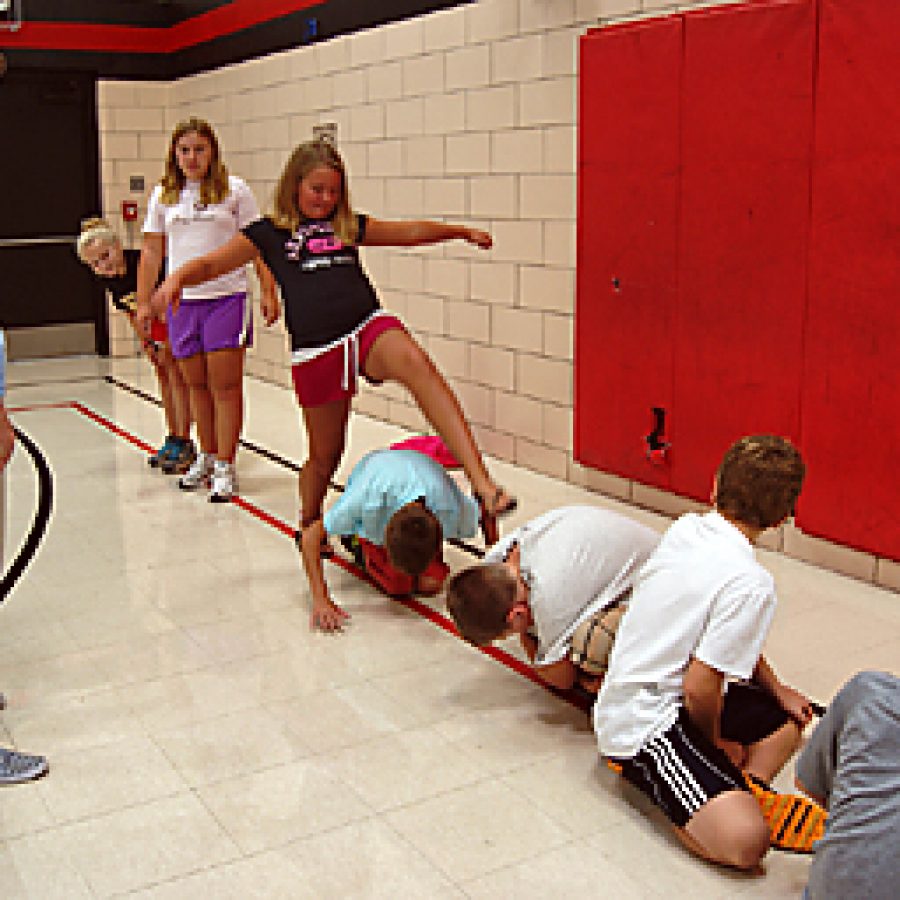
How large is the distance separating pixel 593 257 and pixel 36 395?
14.5 ft

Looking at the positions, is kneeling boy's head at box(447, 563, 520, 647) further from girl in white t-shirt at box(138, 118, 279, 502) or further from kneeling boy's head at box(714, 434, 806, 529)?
girl in white t-shirt at box(138, 118, 279, 502)

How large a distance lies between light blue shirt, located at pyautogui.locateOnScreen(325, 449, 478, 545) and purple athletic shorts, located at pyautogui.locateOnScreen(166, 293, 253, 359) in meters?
1.44

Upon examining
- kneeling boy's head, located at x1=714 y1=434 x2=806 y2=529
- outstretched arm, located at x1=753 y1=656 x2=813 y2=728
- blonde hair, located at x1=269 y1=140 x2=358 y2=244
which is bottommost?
outstretched arm, located at x1=753 y1=656 x2=813 y2=728

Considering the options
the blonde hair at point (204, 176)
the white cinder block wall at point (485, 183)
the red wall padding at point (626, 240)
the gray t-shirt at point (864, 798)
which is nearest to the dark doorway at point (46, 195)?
the white cinder block wall at point (485, 183)

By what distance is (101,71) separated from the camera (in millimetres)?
8977

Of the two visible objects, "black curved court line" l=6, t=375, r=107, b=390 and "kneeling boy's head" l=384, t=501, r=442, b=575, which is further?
"black curved court line" l=6, t=375, r=107, b=390

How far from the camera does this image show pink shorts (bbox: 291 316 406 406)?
3.57 meters

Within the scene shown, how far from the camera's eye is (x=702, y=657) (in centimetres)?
229

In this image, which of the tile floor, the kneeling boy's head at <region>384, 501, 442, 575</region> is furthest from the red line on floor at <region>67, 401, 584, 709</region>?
the kneeling boy's head at <region>384, 501, 442, 575</region>

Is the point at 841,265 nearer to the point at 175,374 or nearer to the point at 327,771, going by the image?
the point at 327,771

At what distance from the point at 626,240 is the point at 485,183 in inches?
46.7

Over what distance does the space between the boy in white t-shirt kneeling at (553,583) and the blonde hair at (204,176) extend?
2586mm

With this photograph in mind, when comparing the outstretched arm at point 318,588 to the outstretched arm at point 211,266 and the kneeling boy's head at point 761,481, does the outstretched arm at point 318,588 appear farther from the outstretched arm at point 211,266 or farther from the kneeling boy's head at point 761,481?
the kneeling boy's head at point 761,481

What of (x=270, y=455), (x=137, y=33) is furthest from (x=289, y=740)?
(x=137, y=33)
